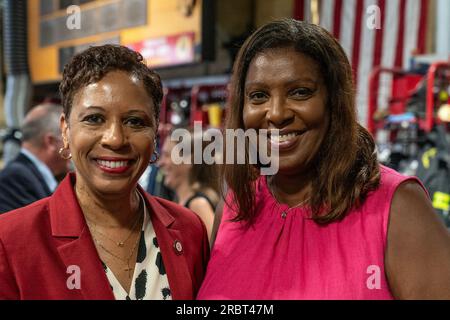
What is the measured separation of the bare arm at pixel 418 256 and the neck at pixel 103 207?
0.79 meters

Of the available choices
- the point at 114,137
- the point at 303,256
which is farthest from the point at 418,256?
the point at 114,137

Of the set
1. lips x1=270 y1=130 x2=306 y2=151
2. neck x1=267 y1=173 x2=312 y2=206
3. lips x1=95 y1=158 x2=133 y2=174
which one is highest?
lips x1=270 y1=130 x2=306 y2=151

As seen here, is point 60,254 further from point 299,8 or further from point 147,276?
point 299,8

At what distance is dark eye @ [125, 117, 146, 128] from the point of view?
60.7 inches

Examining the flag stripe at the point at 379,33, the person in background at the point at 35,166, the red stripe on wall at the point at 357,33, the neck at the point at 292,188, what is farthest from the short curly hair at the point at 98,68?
the red stripe on wall at the point at 357,33

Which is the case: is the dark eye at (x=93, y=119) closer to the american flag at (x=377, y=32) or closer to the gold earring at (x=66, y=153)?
the gold earring at (x=66, y=153)

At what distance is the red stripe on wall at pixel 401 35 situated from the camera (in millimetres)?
5133

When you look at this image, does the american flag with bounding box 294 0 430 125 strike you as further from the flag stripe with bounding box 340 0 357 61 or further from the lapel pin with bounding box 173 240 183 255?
the lapel pin with bounding box 173 240 183 255

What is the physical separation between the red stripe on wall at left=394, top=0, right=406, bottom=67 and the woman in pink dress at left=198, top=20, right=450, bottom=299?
388 centimetres

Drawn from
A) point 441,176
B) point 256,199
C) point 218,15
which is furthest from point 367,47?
point 256,199

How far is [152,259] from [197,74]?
15.3 ft

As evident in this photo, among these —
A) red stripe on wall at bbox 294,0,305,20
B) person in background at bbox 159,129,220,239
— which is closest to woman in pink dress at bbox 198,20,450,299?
person in background at bbox 159,129,220,239

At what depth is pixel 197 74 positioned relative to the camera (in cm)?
614

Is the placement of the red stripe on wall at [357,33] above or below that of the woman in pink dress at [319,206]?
above
